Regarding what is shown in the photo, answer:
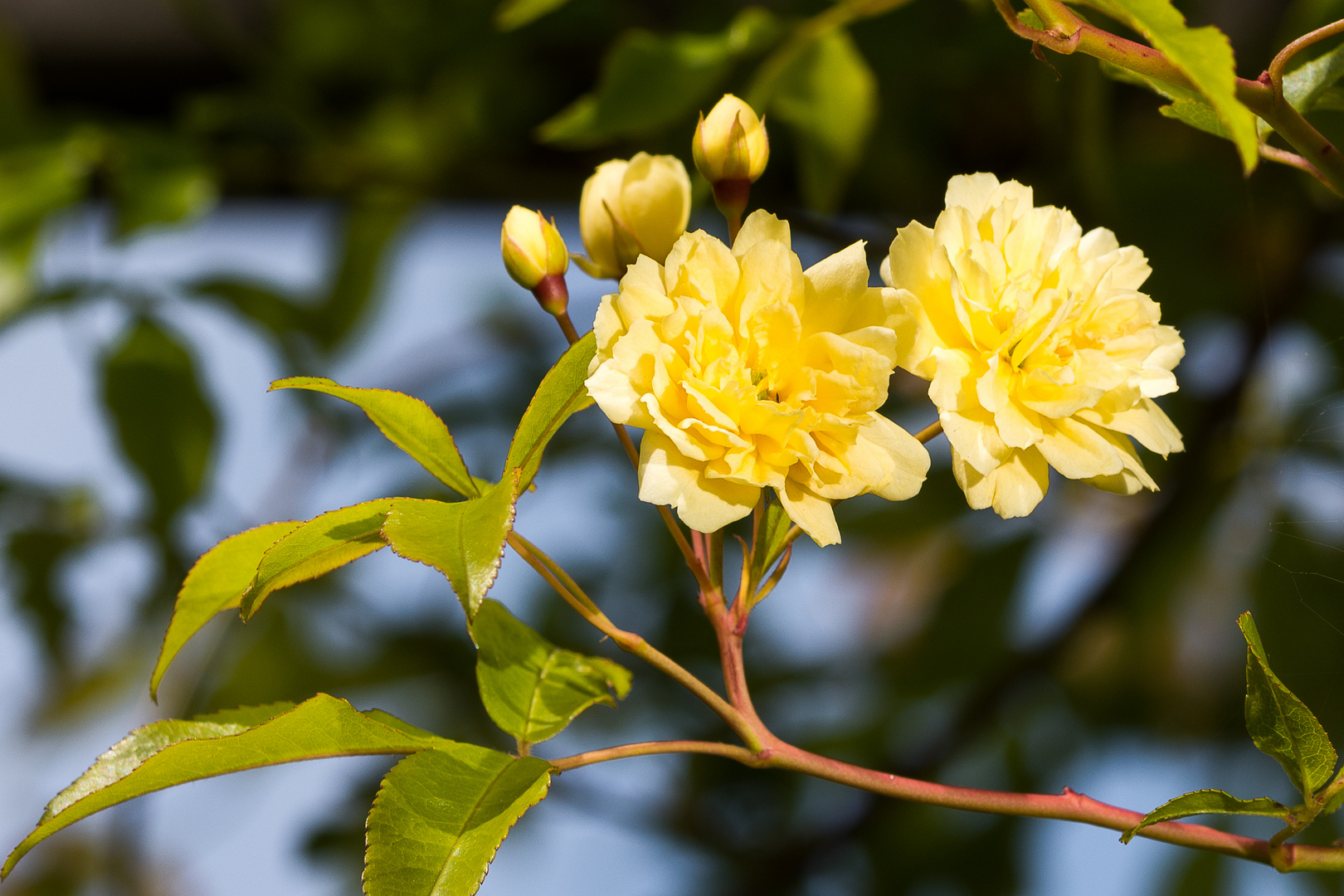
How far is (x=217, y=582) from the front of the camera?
0.98 feet

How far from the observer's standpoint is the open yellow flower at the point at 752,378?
0.25m

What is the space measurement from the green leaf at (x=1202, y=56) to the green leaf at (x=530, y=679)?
213mm

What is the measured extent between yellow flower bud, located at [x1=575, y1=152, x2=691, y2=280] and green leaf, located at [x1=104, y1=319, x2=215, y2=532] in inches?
18.6

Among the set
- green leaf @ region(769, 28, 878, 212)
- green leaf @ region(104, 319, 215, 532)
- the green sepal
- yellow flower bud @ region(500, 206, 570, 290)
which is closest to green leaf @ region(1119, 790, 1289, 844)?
the green sepal

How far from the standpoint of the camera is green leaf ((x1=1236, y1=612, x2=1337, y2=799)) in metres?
0.23

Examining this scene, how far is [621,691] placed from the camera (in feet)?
1.03

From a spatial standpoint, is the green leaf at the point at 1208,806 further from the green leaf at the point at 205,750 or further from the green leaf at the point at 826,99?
the green leaf at the point at 826,99

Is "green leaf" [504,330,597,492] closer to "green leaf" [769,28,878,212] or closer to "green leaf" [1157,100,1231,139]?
"green leaf" [1157,100,1231,139]

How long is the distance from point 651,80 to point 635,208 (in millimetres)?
220

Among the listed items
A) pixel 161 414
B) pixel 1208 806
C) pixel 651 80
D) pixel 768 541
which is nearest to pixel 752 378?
pixel 768 541

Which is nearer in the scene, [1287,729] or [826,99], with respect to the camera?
[1287,729]

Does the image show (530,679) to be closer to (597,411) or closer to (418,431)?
(418,431)

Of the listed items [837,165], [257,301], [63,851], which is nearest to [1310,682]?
[837,165]

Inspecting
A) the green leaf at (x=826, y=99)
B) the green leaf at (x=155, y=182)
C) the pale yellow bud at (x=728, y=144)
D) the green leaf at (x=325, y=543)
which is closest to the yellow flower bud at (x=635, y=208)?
the pale yellow bud at (x=728, y=144)
